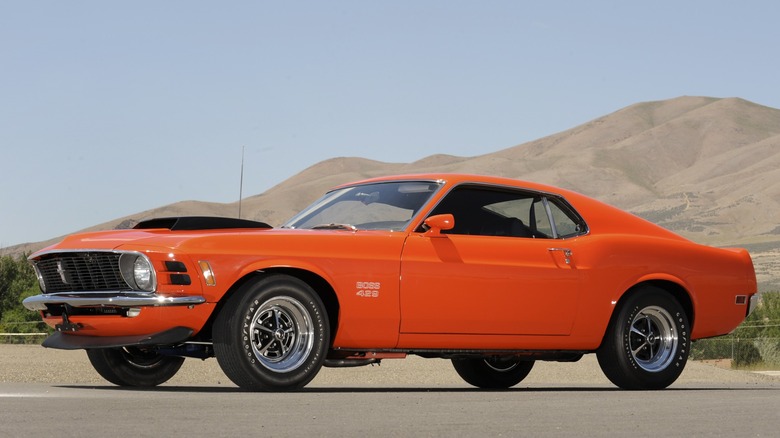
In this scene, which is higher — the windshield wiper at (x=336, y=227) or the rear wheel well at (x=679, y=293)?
the windshield wiper at (x=336, y=227)

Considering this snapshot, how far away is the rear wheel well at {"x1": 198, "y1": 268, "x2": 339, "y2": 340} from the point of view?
28.4ft

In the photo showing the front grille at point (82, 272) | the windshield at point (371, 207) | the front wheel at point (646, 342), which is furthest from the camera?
the front wheel at point (646, 342)

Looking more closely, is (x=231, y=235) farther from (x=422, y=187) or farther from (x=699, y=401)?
(x=699, y=401)

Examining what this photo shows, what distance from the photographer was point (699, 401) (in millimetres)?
8656

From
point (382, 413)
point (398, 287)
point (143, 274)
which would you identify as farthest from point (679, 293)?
point (143, 274)

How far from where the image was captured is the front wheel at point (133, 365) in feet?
32.3

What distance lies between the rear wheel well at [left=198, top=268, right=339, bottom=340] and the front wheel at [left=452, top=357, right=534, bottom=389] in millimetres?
2906

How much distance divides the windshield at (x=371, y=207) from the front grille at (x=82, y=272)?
68.4 inches

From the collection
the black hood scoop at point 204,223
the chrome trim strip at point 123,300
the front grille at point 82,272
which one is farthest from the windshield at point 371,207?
the front grille at point 82,272

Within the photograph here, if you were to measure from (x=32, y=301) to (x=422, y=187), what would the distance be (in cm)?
312

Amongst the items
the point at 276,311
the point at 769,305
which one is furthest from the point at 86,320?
the point at 769,305

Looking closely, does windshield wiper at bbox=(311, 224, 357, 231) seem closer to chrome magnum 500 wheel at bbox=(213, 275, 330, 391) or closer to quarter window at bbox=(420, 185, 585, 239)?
quarter window at bbox=(420, 185, 585, 239)

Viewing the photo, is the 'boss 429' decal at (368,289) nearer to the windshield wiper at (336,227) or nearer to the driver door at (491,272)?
the driver door at (491,272)

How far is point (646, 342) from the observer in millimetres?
10703
